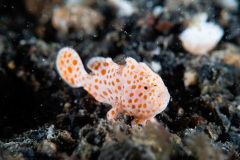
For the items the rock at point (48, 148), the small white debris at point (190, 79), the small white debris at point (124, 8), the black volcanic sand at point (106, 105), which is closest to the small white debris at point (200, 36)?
the black volcanic sand at point (106, 105)

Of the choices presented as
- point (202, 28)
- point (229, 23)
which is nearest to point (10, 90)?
point (202, 28)

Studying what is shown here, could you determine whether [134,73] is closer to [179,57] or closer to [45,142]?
[45,142]

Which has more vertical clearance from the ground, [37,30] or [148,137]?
[37,30]

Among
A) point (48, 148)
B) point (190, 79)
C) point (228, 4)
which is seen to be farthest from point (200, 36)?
point (48, 148)

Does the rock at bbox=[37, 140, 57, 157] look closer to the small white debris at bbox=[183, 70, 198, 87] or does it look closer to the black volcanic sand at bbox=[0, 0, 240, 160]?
the black volcanic sand at bbox=[0, 0, 240, 160]

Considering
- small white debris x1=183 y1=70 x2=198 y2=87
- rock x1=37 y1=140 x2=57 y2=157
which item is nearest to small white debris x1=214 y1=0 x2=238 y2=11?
small white debris x1=183 y1=70 x2=198 y2=87

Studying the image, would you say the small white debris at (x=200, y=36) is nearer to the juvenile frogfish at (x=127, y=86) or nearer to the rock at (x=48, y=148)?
the juvenile frogfish at (x=127, y=86)
